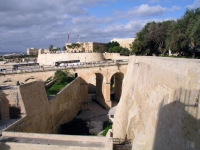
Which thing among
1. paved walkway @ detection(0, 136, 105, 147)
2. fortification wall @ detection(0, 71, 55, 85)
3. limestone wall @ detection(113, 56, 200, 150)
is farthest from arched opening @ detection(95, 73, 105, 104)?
paved walkway @ detection(0, 136, 105, 147)

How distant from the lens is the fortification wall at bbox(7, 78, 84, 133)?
10923mm

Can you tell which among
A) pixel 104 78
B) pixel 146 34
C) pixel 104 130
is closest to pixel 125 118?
pixel 104 130

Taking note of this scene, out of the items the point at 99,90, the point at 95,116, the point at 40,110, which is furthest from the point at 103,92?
the point at 40,110

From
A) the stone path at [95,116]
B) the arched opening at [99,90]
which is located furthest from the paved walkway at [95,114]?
the arched opening at [99,90]

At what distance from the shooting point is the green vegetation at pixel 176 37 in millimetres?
19528

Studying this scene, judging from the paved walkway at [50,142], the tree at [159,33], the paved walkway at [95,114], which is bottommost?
the paved walkway at [95,114]

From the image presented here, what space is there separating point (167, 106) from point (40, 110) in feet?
26.2

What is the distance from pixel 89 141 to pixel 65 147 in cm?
112

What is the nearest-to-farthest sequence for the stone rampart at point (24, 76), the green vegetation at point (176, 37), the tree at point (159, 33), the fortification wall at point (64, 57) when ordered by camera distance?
the green vegetation at point (176, 37)
the stone rampart at point (24, 76)
the tree at point (159, 33)
the fortification wall at point (64, 57)

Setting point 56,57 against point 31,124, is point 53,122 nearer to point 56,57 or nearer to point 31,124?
point 31,124

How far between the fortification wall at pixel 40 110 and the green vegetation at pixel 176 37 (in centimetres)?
1309

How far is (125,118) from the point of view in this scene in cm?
1400

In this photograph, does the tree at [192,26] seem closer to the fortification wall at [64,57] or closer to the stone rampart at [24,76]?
the stone rampart at [24,76]

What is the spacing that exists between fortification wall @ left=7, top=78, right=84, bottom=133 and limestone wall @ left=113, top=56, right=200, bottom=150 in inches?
216
